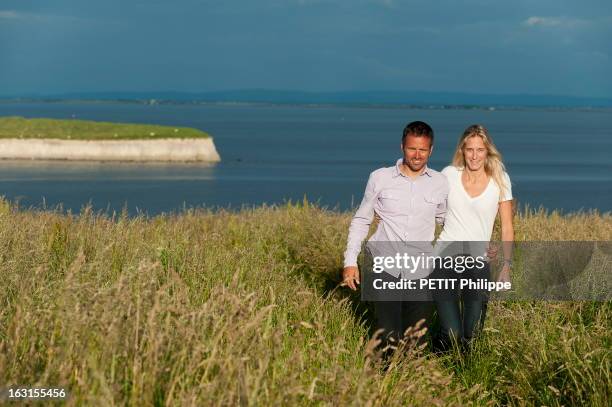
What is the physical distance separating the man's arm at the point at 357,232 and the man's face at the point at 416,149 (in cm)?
32

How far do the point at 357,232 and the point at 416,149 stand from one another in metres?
0.76

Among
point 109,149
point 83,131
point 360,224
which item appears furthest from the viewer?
point 109,149

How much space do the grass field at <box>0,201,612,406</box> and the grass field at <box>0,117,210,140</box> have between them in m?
113

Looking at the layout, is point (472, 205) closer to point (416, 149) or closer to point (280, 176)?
point (416, 149)

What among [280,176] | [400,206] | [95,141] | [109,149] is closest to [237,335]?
[400,206]

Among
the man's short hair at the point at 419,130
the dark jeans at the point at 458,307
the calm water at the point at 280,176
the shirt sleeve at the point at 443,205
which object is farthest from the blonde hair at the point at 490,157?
the calm water at the point at 280,176

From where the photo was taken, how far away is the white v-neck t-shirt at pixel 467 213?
23.0 feet

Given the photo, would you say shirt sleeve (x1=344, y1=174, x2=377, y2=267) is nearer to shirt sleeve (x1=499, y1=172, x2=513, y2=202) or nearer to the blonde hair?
the blonde hair

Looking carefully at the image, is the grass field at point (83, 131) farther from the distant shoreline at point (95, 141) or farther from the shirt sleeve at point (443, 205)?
the shirt sleeve at point (443, 205)

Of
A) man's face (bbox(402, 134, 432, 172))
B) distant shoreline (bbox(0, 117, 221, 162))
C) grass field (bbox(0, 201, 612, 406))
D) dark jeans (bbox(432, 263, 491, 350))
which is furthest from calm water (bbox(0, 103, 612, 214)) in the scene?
man's face (bbox(402, 134, 432, 172))

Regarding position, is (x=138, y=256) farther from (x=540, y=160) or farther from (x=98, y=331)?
(x=540, y=160)

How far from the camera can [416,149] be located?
6.67 m

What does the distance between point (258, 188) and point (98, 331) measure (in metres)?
89.9

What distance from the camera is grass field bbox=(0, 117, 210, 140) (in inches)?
4882
